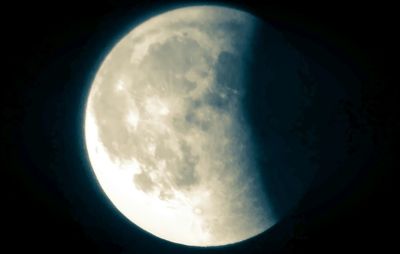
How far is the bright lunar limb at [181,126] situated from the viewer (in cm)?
250

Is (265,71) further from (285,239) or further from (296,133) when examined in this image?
(285,239)

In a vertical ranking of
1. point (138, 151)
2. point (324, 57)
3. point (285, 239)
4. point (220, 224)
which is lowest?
point (220, 224)

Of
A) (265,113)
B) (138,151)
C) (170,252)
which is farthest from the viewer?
(170,252)

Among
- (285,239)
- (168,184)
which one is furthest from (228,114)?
(285,239)

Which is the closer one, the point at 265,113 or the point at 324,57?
the point at 265,113

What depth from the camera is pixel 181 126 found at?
2.49m

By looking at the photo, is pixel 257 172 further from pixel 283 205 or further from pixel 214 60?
pixel 214 60

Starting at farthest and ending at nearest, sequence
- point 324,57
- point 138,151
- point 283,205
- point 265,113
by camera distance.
Answer: point 324,57 < point 283,205 < point 138,151 < point 265,113

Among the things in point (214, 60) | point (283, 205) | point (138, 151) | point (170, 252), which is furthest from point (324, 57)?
point (170, 252)

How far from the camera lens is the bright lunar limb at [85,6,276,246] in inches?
98.3

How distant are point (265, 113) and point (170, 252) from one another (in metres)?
3.09

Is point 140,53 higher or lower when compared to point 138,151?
higher

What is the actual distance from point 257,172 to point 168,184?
0.85 meters

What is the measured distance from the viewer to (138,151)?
2.65 m
